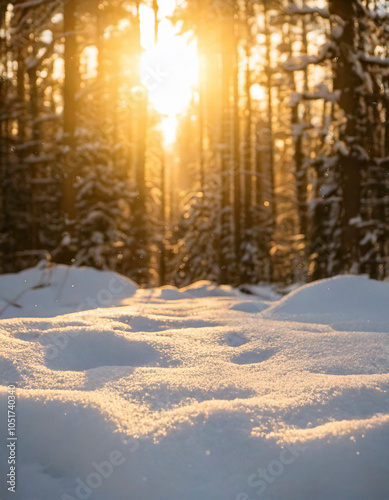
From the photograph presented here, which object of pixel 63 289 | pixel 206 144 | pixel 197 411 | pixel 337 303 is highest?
pixel 206 144

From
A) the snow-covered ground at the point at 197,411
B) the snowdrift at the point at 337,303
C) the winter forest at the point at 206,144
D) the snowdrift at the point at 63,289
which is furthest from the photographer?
the winter forest at the point at 206,144

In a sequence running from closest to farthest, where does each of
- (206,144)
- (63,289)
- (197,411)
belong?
(197,411)
(63,289)
(206,144)

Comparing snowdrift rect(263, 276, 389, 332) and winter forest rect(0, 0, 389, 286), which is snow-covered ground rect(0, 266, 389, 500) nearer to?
snowdrift rect(263, 276, 389, 332)

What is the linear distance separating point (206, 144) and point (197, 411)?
25441 millimetres

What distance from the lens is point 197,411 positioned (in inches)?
77.6

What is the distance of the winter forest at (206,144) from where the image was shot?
28.3 feet

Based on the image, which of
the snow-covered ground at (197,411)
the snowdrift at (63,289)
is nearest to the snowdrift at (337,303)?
the snow-covered ground at (197,411)

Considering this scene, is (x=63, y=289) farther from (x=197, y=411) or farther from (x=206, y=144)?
(x=206, y=144)

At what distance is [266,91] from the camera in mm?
23312

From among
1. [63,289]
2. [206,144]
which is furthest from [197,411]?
[206,144]

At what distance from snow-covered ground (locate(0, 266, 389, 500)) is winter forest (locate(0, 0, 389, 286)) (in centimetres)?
599

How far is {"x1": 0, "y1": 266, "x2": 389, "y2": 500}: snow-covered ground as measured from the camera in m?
1.67

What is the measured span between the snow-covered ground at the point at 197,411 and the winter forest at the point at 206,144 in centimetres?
599

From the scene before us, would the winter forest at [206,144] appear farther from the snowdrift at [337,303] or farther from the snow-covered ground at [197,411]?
the snow-covered ground at [197,411]
